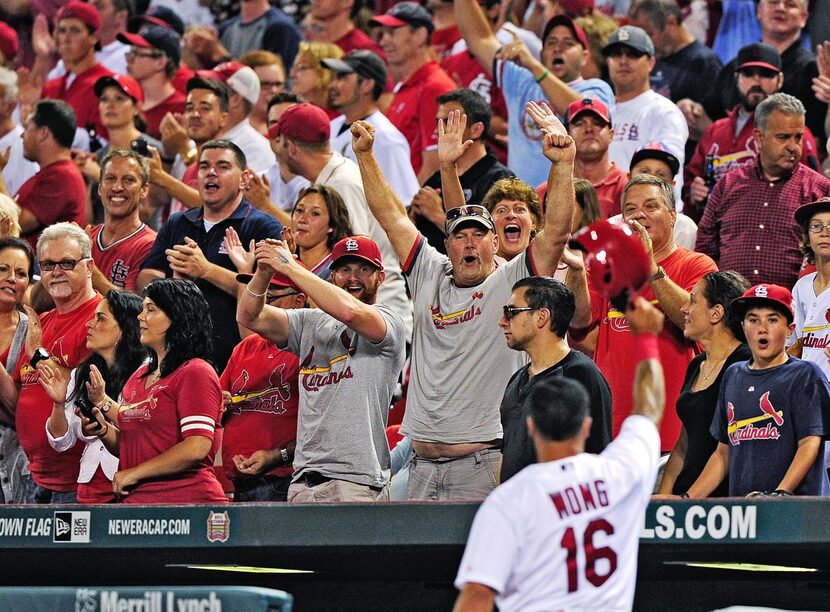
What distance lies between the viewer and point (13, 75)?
11.5 m

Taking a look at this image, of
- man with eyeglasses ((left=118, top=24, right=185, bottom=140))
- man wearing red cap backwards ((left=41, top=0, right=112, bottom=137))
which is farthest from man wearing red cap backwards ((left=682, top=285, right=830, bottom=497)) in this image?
man wearing red cap backwards ((left=41, top=0, right=112, bottom=137))

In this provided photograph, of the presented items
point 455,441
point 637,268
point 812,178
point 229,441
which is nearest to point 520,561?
point 637,268

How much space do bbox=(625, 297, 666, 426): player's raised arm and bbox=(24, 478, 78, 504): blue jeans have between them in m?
3.57

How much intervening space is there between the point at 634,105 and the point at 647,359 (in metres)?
5.28

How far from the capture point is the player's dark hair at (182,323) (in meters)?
6.83

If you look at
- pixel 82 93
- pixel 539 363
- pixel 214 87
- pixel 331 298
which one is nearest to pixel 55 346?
pixel 331 298

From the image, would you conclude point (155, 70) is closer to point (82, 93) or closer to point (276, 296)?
point (82, 93)

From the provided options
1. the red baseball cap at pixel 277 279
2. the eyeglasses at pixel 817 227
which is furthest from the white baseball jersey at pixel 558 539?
the red baseball cap at pixel 277 279

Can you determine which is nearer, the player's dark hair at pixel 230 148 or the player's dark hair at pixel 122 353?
the player's dark hair at pixel 122 353

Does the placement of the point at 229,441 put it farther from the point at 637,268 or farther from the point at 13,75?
the point at 13,75

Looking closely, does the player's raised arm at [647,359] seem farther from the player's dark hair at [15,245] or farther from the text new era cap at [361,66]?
the text new era cap at [361,66]

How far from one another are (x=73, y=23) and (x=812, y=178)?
672 centimetres

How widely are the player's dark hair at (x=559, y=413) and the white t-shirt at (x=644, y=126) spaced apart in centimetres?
510

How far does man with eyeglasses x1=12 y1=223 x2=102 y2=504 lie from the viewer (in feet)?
24.9
